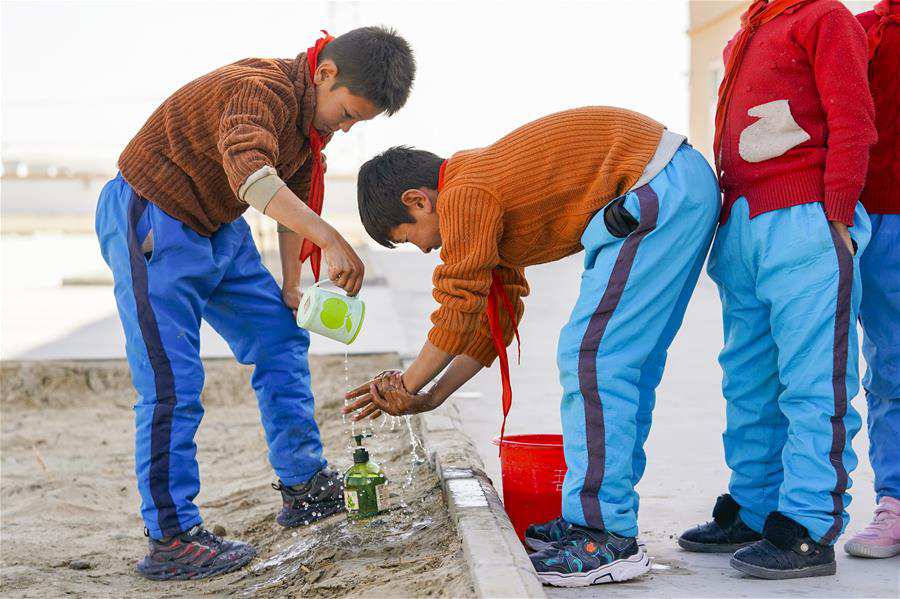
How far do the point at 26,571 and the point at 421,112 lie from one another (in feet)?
155

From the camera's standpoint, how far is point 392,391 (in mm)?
2992

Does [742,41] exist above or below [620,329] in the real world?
above

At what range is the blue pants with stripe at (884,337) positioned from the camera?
2920 mm

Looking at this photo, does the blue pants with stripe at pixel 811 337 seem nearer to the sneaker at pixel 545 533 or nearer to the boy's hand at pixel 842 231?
the boy's hand at pixel 842 231

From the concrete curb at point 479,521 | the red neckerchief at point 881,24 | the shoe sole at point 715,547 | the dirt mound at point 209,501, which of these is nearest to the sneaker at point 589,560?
the concrete curb at point 479,521

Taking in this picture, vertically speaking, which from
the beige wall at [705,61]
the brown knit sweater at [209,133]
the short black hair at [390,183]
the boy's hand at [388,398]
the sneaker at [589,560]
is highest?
the beige wall at [705,61]

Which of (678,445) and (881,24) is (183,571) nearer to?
(678,445)

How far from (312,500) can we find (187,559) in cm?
52

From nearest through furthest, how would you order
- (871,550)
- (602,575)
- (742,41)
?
(602,575)
(871,550)
(742,41)

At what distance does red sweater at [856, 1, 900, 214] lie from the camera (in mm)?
2920

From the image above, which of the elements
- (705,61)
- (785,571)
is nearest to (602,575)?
(785,571)

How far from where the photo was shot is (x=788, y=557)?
2605 mm

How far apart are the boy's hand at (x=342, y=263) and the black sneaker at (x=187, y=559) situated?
3.10 feet

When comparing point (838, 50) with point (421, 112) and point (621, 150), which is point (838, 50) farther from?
point (421, 112)
